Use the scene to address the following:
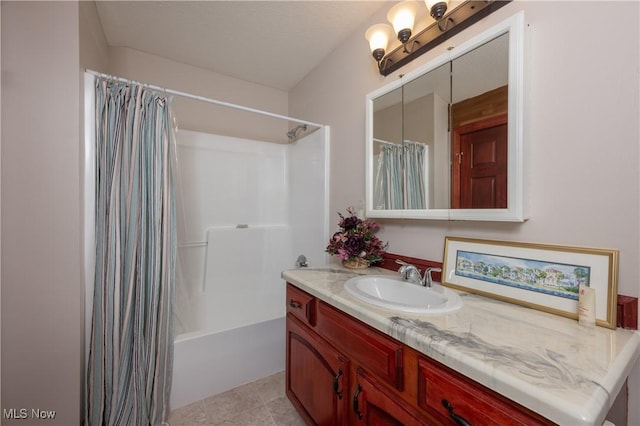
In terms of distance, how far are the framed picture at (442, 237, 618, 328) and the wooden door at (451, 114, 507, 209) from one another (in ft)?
0.58

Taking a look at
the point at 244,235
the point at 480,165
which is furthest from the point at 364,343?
the point at 244,235

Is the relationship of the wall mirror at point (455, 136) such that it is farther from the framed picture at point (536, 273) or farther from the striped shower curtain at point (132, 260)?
the striped shower curtain at point (132, 260)

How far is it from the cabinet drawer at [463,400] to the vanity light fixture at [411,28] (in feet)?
4.39

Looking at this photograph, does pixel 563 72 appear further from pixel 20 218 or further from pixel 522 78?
pixel 20 218

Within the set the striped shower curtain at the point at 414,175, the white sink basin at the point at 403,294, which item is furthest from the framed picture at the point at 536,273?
the striped shower curtain at the point at 414,175

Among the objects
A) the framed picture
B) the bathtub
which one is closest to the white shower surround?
the bathtub

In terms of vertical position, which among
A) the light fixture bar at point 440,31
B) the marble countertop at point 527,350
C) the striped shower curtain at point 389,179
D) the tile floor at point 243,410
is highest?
the light fixture bar at point 440,31

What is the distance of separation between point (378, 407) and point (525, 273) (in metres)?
0.68

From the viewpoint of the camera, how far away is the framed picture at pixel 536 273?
76 centimetres

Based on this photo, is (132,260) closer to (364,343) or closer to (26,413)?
(26,413)

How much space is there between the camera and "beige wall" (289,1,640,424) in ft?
2.46

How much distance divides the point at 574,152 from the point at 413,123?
Result: 684 mm

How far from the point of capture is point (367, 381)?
2.92ft

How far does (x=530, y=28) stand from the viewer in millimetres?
956
